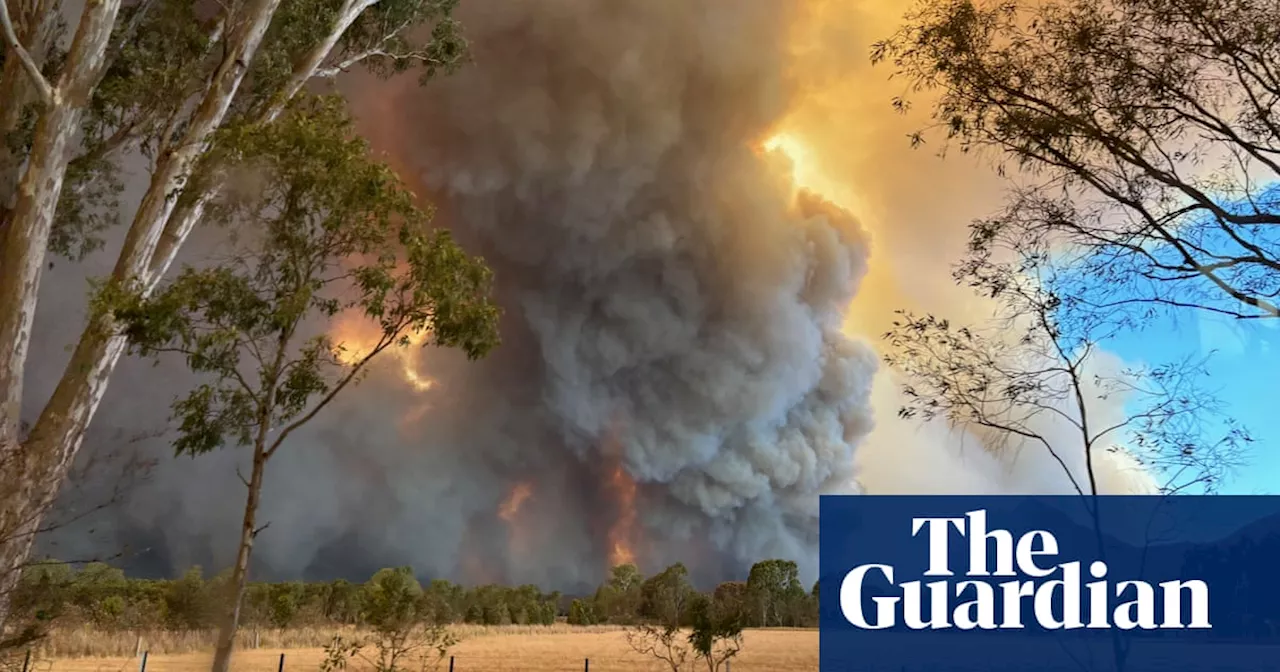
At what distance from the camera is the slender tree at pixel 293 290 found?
7574mm

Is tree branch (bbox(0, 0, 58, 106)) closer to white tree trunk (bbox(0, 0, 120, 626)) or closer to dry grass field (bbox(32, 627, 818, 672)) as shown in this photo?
white tree trunk (bbox(0, 0, 120, 626))

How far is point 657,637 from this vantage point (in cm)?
1642

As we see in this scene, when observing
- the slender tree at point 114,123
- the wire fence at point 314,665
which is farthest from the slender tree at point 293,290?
the wire fence at point 314,665

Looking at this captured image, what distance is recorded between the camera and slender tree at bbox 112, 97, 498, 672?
7.57 m

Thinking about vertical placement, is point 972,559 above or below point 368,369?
below

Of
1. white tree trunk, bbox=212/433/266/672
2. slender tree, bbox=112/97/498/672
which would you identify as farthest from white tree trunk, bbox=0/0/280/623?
white tree trunk, bbox=212/433/266/672

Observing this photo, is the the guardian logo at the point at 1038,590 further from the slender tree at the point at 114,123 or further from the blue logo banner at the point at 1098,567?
the slender tree at the point at 114,123

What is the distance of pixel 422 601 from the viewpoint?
1391 cm

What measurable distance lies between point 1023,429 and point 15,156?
437 inches

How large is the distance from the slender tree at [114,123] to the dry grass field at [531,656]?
7640 mm

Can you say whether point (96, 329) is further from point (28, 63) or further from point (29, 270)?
point (28, 63)

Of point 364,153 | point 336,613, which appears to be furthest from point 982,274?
point 336,613

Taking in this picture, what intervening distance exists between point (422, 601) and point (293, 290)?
300 inches

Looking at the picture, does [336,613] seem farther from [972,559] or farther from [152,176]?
[972,559]
